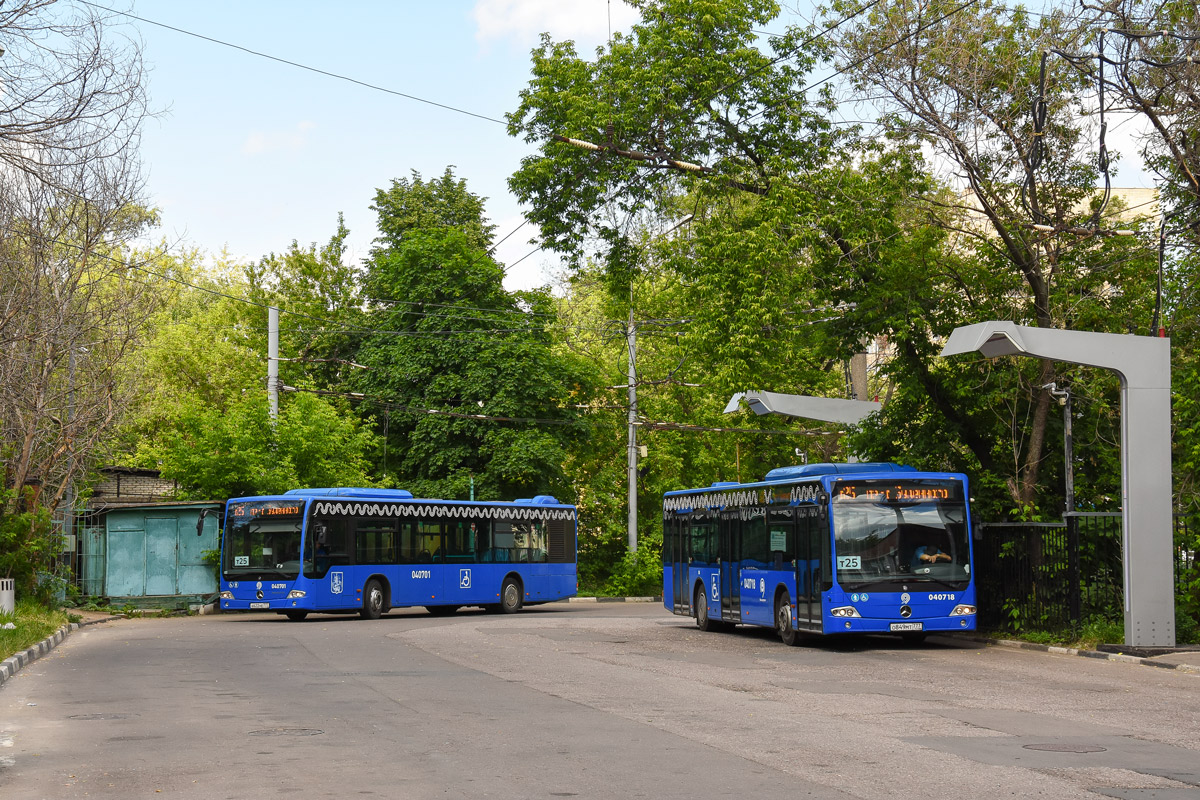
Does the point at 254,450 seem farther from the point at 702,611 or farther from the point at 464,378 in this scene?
the point at 702,611

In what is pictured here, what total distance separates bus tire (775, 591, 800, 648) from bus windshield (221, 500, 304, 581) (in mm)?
12508

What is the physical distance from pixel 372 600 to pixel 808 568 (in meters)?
13.9

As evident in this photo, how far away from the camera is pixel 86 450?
94.8ft

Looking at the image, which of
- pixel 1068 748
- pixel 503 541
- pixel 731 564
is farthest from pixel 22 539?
pixel 1068 748

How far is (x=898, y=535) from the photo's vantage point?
21609mm

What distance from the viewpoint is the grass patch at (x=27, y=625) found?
64.8 feet

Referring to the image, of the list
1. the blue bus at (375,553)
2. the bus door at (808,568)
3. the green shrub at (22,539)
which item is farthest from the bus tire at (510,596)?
the bus door at (808,568)

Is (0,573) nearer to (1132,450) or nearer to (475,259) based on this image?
(1132,450)

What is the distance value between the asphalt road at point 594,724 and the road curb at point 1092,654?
0.29 metres

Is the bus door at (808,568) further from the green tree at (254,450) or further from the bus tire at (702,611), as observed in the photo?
the green tree at (254,450)

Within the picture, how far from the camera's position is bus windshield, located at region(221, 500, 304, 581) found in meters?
31.0

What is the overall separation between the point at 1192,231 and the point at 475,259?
31760 millimetres

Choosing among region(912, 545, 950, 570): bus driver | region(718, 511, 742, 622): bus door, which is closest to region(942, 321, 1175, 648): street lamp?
region(912, 545, 950, 570): bus driver

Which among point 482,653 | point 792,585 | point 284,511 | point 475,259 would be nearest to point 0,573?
point 284,511
